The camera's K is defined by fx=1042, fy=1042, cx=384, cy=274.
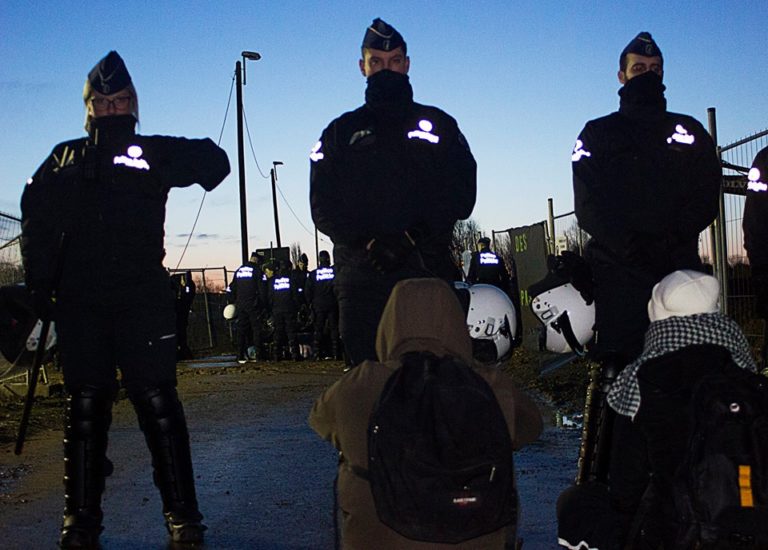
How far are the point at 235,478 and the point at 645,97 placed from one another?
3260 millimetres

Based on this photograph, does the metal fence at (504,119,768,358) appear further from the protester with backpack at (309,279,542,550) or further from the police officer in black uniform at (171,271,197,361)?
the police officer in black uniform at (171,271,197,361)

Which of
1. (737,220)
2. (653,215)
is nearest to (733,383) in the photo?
(653,215)

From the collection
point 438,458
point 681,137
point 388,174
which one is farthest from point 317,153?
point 438,458

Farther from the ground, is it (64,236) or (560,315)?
(64,236)

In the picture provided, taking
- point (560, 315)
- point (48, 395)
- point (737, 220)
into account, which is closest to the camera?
point (560, 315)

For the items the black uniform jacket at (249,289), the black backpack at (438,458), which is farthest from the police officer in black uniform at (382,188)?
the black uniform jacket at (249,289)

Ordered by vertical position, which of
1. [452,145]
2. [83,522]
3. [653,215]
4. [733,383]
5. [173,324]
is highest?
[452,145]

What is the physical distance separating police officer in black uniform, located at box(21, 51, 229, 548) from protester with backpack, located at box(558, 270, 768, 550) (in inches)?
69.8

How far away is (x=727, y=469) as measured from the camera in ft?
10.2

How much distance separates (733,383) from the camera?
10.5ft

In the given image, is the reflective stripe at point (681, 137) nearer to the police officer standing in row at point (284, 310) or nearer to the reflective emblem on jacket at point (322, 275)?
the reflective emblem on jacket at point (322, 275)

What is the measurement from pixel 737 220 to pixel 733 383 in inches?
280

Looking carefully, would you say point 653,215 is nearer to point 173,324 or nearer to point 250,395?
point 173,324

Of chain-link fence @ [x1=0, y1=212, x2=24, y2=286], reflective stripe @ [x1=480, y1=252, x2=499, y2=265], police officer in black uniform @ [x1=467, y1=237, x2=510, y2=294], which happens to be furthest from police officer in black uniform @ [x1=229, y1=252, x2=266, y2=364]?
chain-link fence @ [x1=0, y1=212, x2=24, y2=286]
